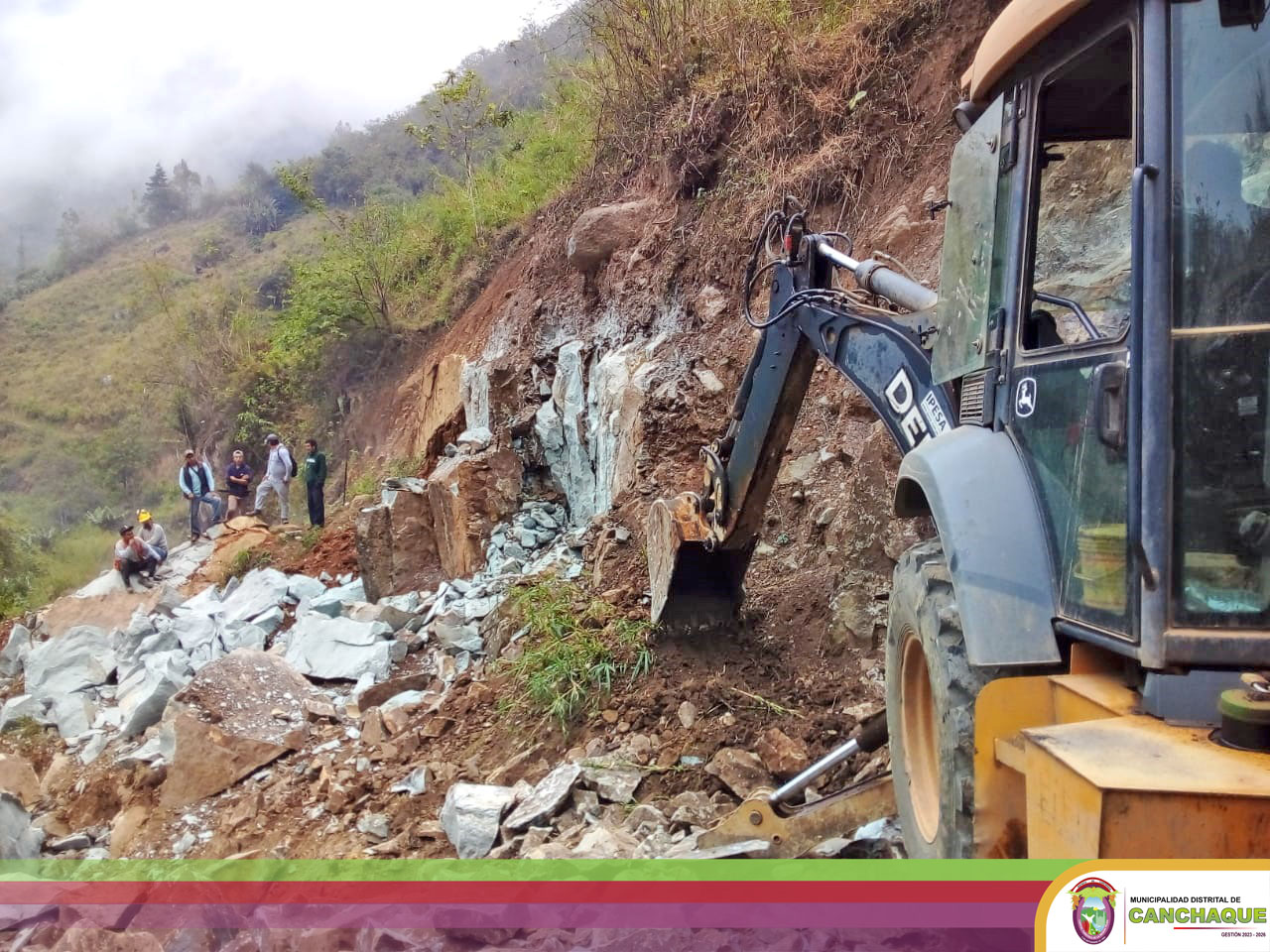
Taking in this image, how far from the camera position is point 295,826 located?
491cm

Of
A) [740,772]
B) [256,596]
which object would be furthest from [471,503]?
[740,772]

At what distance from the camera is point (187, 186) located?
60.6m

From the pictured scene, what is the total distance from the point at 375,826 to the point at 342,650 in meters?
2.79

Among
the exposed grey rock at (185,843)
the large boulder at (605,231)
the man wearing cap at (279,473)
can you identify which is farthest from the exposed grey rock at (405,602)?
the man wearing cap at (279,473)

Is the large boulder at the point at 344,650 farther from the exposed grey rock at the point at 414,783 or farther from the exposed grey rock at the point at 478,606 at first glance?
the exposed grey rock at the point at 414,783

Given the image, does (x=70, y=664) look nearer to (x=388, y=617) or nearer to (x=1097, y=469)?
(x=388, y=617)

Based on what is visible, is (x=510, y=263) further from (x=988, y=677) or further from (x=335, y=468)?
(x=988, y=677)

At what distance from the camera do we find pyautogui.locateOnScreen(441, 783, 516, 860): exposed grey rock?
13.0 ft

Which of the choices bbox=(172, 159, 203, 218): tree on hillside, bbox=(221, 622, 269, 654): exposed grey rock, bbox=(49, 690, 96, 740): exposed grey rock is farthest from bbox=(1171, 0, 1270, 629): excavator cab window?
bbox=(172, 159, 203, 218): tree on hillside

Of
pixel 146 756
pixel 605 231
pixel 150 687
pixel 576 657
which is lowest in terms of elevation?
pixel 146 756

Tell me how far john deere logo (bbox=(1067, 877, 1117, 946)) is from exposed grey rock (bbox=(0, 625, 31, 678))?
1150 centimetres

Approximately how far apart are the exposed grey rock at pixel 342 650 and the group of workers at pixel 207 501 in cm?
518

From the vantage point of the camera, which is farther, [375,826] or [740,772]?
[375,826]

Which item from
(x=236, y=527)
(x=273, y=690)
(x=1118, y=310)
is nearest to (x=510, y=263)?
(x=236, y=527)
